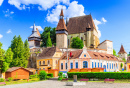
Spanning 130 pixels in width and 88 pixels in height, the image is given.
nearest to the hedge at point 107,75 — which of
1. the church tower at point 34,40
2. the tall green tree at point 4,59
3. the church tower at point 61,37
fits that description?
the tall green tree at point 4,59

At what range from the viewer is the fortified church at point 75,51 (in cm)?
5138

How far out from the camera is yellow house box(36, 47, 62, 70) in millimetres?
55219

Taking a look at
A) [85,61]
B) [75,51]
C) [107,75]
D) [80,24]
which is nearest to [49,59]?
[75,51]

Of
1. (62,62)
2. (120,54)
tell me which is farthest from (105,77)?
(120,54)

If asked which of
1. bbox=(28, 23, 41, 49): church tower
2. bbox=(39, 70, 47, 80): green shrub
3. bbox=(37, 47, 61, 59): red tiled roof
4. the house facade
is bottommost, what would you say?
bbox=(39, 70, 47, 80): green shrub

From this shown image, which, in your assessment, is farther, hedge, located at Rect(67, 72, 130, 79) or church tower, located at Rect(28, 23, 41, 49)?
church tower, located at Rect(28, 23, 41, 49)

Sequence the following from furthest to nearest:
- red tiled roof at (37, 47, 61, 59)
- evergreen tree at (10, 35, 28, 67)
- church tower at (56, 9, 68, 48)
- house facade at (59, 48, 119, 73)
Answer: church tower at (56, 9, 68, 48) → red tiled roof at (37, 47, 61, 59) → evergreen tree at (10, 35, 28, 67) → house facade at (59, 48, 119, 73)

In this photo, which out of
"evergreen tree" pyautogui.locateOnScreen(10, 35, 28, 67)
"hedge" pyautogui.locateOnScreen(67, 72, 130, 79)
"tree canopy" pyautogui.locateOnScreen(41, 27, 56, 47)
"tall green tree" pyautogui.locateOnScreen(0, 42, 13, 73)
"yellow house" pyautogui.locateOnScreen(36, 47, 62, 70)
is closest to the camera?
"hedge" pyautogui.locateOnScreen(67, 72, 130, 79)

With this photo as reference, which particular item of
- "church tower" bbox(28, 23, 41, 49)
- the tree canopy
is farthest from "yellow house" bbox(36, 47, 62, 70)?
"church tower" bbox(28, 23, 41, 49)

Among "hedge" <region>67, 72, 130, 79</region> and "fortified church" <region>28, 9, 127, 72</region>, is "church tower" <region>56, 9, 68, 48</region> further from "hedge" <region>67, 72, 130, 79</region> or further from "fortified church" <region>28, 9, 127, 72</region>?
"hedge" <region>67, 72, 130, 79</region>

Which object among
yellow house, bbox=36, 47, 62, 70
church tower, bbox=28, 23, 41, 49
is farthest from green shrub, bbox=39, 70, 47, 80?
church tower, bbox=28, 23, 41, 49

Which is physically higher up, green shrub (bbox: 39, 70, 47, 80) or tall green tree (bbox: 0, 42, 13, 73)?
tall green tree (bbox: 0, 42, 13, 73)

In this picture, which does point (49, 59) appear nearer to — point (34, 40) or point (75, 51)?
point (75, 51)

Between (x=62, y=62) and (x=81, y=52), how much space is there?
23.7 ft
